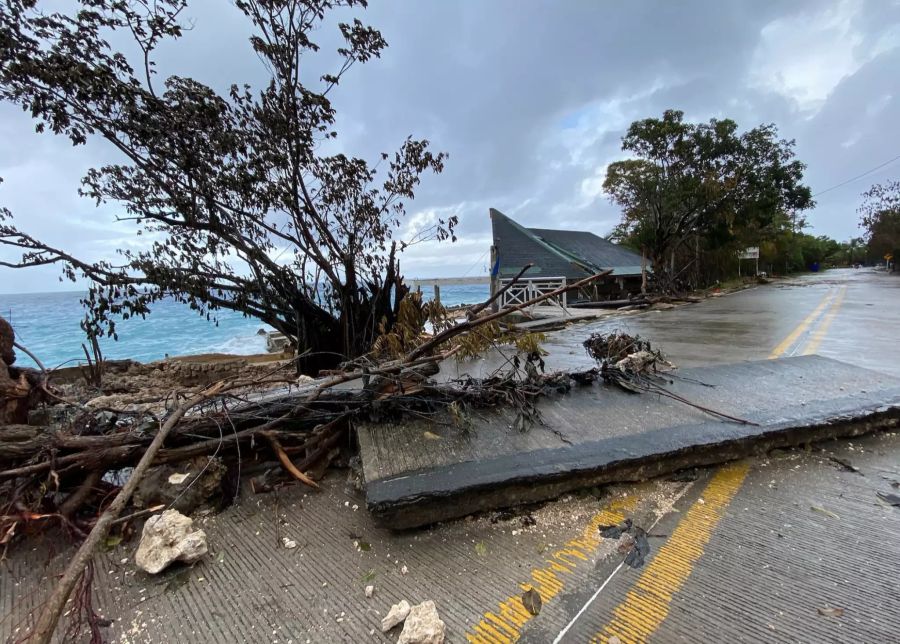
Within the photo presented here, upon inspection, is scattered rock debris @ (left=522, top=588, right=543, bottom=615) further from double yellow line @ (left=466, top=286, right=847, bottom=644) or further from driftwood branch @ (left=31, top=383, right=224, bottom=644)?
driftwood branch @ (left=31, top=383, right=224, bottom=644)

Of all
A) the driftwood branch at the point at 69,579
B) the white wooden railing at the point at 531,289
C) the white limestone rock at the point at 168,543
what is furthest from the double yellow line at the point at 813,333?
the white wooden railing at the point at 531,289

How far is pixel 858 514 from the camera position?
1853 mm

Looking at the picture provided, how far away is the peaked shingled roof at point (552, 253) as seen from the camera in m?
18.9

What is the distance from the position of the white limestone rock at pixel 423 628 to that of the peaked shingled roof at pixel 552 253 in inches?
599

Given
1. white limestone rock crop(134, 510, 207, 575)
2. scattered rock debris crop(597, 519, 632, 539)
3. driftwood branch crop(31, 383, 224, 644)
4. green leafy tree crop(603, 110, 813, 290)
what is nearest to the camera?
driftwood branch crop(31, 383, 224, 644)

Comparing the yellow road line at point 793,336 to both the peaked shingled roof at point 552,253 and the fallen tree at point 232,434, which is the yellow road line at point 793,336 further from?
the peaked shingled roof at point 552,253

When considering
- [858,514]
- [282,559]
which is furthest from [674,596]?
[282,559]

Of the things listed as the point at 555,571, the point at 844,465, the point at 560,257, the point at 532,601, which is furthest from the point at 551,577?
the point at 560,257

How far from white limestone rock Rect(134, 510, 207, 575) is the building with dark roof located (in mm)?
13304

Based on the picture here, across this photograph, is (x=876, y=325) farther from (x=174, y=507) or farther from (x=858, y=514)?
(x=174, y=507)

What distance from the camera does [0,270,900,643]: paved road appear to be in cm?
133

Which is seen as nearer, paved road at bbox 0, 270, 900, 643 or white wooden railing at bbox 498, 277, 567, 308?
paved road at bbox 0, 270, 900, 643

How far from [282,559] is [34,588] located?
3.13 feet

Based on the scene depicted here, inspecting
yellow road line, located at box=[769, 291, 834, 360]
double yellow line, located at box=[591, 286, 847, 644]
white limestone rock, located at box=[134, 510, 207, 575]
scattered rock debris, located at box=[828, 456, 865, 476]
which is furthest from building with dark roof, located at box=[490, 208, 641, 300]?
white limestone rock, located at box=[134, 510, 207, 575]
